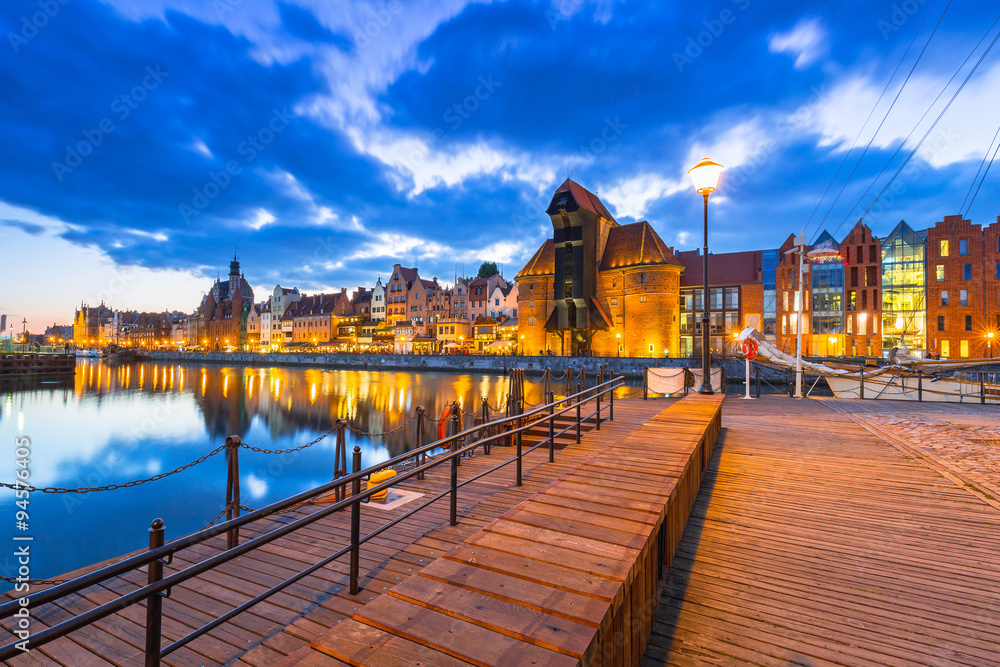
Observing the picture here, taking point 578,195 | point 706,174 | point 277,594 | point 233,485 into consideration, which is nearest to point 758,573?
point 277,594

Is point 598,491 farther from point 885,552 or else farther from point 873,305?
point 873,305

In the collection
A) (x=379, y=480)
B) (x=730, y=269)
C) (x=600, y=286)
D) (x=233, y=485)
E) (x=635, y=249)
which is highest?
(x=635, y=249)

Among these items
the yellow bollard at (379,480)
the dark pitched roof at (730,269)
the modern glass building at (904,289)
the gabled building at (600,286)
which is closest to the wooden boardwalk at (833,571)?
the yellow bollard at (379,480)

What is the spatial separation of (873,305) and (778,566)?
5564 centimetres

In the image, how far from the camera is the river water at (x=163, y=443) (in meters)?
11.2

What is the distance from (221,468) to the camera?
1625cm

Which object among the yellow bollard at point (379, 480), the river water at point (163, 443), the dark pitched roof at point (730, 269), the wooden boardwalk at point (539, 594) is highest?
the dark pitched roof at point (730, 269)

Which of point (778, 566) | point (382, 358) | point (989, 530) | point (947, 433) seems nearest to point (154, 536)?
point (778, 566)

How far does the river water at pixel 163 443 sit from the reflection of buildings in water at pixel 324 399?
0.42 feet

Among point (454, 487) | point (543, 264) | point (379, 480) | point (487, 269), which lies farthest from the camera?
point (487, 269)

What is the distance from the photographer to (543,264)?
52.8m

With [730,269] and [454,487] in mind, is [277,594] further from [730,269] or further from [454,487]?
[730,269]

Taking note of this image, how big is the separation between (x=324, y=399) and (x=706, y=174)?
3355 cm

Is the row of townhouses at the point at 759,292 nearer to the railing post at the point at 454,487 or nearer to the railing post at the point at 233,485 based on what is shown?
the railing post at the point at 454,487
